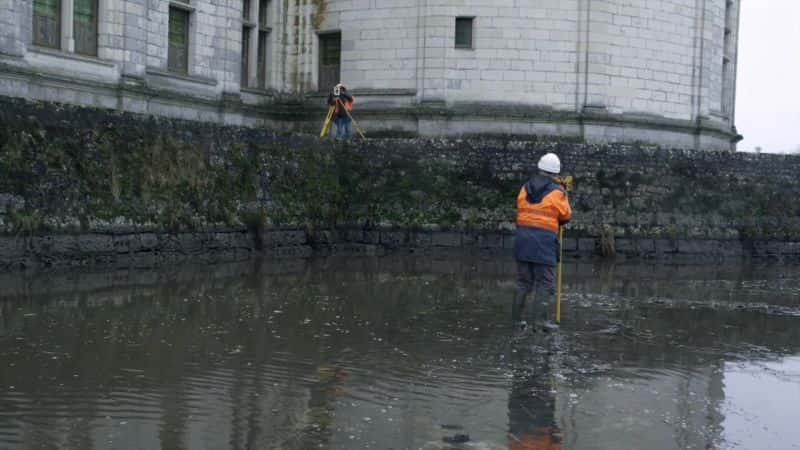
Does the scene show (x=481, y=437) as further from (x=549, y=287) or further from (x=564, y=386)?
(x=549, y=287)

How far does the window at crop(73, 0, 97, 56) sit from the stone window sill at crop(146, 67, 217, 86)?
1.52 metres

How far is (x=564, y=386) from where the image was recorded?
6902 millimetres

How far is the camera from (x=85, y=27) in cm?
2077

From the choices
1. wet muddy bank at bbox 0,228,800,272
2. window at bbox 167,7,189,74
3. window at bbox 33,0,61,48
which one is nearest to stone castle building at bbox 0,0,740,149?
window at bbox 167,7,189,74

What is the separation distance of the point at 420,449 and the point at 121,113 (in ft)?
37.0

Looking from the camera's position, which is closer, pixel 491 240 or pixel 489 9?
pixel 491 240

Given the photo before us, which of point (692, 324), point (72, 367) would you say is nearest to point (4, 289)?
point (72, 367)

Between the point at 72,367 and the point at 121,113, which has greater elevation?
the point at 121,113

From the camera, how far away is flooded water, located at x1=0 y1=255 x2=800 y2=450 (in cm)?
555

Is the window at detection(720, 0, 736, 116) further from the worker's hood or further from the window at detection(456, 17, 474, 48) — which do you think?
the worker's hood

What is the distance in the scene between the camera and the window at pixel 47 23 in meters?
19.7

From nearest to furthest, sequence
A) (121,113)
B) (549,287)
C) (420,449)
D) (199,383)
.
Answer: (420,449) < (199,383) < (549,287) < (121,113)

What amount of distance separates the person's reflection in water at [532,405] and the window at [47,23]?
603 inches

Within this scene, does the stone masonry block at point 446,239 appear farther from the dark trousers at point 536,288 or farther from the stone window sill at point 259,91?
the dark trousers at point 536,288
